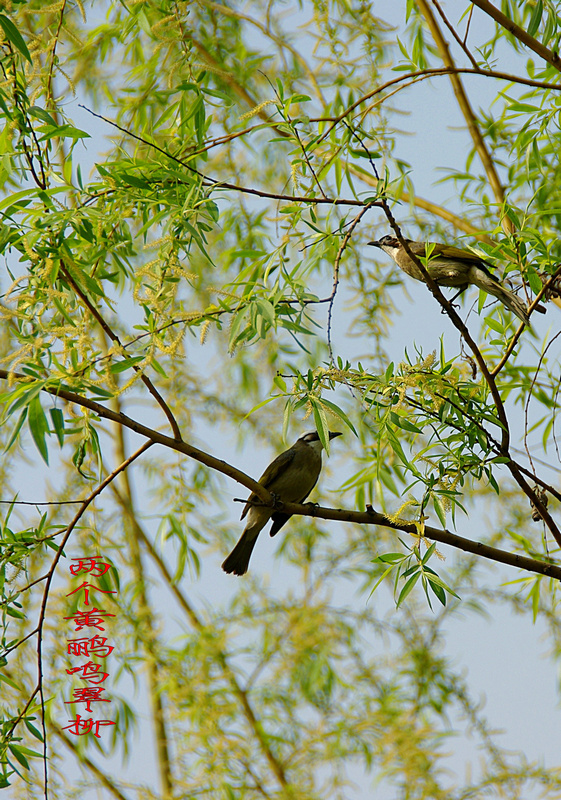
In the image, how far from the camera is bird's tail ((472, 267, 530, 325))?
219cm

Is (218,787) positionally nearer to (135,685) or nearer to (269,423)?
(135,685)

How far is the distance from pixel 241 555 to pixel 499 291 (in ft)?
5.73

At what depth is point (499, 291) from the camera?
2297 millimetres

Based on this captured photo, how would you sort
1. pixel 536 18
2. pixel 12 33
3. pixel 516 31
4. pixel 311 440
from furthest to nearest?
pixel 311 440 → pixel 536 18 → pixel 516 31 → pixel 12 33

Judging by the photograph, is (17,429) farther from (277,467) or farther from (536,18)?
(277,467)

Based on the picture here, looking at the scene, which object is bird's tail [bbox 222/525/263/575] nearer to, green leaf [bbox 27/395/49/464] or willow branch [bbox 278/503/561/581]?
willow branch [bbox 278/503/561/581]

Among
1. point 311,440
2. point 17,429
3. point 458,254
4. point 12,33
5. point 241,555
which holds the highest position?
point 311,440

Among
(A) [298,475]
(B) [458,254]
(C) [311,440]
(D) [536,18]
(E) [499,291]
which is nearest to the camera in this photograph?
(D) [536,18]

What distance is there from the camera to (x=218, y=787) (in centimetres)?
327

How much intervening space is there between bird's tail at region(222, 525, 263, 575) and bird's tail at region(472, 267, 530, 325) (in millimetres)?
1508

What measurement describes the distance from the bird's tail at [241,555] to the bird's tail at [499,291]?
1508 millimetres

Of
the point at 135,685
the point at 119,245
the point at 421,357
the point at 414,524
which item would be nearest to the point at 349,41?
the point at 119,245

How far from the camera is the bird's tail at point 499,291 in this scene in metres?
2.19

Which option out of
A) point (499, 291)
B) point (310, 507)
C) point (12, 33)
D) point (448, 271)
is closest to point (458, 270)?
point (448, 271)
